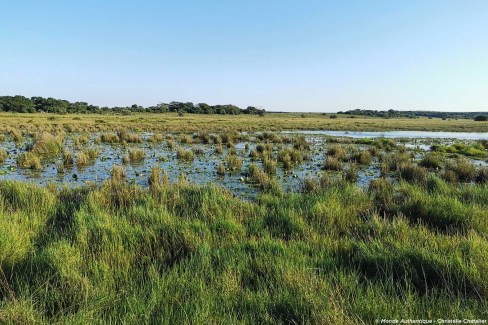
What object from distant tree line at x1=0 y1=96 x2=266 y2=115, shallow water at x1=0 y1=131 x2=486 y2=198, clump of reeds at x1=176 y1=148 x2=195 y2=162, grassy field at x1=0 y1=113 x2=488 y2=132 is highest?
distant tree line at x1=0 y1=96 x2=266 y2=115

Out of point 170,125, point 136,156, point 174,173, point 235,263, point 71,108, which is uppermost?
point 71,108

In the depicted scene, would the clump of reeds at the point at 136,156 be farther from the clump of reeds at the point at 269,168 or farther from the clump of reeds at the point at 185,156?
the clump of reeds at the point at 269,168

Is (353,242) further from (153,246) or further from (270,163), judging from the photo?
(270,163)

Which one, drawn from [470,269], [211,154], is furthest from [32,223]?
[211,154]

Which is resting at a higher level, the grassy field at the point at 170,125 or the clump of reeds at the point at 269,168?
the grassy field at the point at 170,125

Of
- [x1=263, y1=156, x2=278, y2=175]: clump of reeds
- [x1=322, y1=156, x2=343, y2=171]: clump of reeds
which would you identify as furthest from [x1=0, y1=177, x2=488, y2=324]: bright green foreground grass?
[x1=322, y1=156, x2=343, y2=171]: clump of reeds

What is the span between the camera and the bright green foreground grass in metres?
3.36

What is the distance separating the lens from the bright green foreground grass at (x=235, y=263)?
336 cm

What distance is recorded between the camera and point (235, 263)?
455 centimetres

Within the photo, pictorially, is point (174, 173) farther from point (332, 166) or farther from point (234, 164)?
point (332, 166)

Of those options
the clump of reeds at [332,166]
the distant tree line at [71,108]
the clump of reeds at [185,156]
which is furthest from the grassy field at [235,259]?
the distant tree line at [71,108]

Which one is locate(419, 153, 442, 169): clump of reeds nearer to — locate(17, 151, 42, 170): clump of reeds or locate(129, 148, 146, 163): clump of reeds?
locate(129, 148, 146, 163): clump of reeds

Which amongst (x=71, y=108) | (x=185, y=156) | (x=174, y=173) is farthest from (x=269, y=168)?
(x=71, y=108)

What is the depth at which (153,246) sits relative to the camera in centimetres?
556
